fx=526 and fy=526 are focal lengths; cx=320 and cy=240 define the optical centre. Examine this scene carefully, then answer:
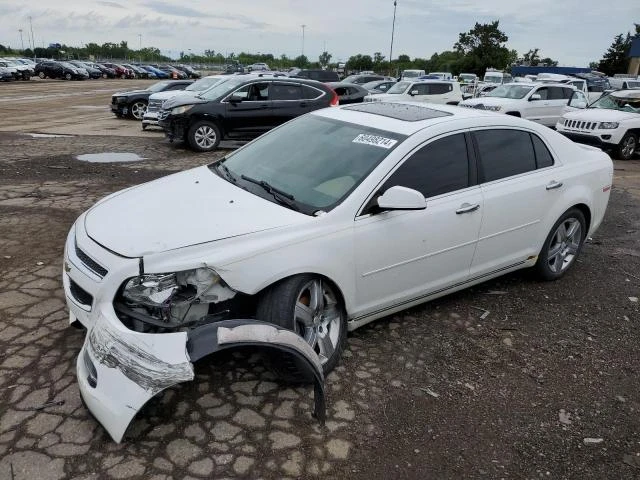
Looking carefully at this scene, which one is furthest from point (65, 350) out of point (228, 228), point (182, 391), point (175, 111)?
point (175, 111)

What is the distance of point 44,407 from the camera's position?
2.93m

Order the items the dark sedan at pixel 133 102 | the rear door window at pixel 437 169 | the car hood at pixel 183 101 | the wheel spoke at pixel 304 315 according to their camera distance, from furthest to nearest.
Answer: the dark sedan at pixel 133 102
the car hood at pixel 183 101
the rear door window at pixel 437 169
the wheel spoke at pixel 304 315

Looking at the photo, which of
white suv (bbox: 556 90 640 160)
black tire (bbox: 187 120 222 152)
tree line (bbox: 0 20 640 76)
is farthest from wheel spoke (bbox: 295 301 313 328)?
tree line (bbox: 0 20 640 76)

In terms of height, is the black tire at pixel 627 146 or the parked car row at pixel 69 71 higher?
the black tire at pixel 627 146

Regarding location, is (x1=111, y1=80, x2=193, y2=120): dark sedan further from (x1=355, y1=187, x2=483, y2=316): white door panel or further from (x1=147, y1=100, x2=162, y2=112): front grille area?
(x1=355, y1=187, x2=483, y2=316): white door panel

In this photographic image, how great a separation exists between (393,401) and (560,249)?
2.67 metres

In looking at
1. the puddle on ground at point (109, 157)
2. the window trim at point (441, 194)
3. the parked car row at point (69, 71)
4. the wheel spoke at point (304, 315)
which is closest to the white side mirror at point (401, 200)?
the window trim at point (441, 194)

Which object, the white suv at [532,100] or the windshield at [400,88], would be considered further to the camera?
the windshield at [400,88]

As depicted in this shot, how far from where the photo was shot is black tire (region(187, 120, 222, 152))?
11.3m

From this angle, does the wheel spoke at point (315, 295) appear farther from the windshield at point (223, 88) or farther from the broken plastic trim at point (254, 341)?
the windshield at point (223, 88)

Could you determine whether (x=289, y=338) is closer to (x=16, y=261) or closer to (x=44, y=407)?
(x=44, y=407)

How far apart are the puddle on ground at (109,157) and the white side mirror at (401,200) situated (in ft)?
25.9

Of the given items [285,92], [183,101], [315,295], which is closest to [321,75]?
[285,92]

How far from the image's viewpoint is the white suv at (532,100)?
1536 cm
